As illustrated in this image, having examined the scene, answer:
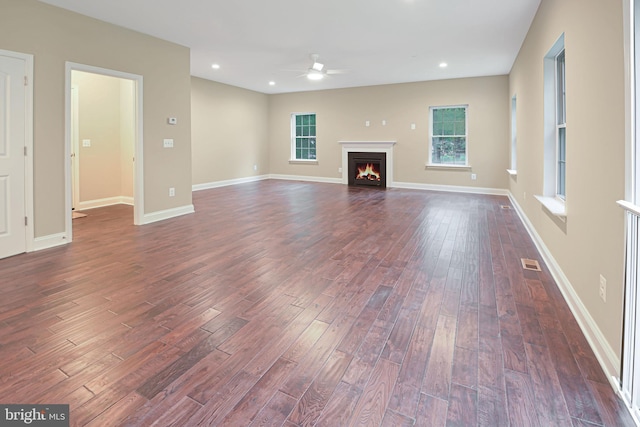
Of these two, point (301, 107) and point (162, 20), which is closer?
point (162, 20)

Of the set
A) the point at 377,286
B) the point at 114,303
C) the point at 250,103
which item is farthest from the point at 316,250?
the point at 250,103

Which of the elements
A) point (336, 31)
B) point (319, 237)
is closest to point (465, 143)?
point (336, 31)

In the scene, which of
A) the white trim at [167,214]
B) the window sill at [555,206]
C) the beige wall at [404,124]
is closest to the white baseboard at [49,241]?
the white trim at [167,214]

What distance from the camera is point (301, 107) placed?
10.5m

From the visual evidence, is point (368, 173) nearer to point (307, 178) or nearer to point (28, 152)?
point (307, 178)

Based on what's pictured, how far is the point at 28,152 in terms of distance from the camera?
3762 mm

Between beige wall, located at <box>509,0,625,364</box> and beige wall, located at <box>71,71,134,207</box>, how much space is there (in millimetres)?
6575

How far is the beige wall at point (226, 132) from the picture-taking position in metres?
8.57

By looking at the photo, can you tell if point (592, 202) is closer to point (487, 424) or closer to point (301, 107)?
point (487, 424)

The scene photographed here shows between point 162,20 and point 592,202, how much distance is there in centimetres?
487

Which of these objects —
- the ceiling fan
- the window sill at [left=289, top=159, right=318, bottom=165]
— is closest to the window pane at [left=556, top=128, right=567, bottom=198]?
the ceiling fan

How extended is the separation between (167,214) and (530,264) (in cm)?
483

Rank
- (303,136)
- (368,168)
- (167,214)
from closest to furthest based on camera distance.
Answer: (167,214), (368,168), (303,136)

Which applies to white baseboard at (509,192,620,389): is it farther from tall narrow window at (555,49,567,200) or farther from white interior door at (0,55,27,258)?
white interior door at (0,55,27,258)
